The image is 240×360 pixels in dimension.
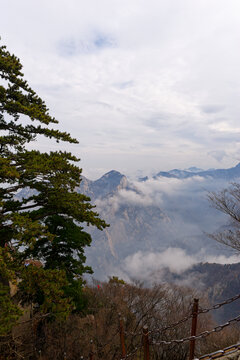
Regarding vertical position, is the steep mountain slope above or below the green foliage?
below

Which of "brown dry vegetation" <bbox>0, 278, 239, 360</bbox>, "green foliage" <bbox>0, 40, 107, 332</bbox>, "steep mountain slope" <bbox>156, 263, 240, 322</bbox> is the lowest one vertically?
"steep mountain slope" <bbox>156, 263, 240, 322</bbox>

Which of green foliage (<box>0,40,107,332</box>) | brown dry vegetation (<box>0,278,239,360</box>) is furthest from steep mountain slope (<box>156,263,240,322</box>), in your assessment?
green foliage (<box>0,40,107,332</box>)

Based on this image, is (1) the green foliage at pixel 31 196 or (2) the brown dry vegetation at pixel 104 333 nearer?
(1) the green foliage at pixel 31 196

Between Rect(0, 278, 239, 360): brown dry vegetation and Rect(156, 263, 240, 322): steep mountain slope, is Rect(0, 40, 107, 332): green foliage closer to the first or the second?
Answer: Rect(0, 278, 239, 360): brown dry vegetation

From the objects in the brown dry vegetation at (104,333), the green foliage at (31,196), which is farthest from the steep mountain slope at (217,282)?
the green foliage at (31,196)

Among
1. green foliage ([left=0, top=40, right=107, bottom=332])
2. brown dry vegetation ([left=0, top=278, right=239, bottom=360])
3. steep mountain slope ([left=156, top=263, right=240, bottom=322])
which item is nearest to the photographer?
green foliage ([left=0, top=40, right=107, bottom=332])

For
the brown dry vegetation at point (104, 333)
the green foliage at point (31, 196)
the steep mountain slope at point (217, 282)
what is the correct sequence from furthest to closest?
the steep mountain slope at point (217, 282) → the brown dry vegetation at point (104, 333) → the green foliage at point (31, 196)

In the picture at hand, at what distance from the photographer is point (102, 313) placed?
1542 centimetres

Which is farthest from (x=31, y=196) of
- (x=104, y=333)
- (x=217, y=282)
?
(x=217, y=282)

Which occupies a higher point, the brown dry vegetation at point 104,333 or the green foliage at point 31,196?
the green foliage at point 31,196

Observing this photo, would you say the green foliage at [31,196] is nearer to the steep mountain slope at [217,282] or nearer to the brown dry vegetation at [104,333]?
the brown dry vegetation at [104,333]

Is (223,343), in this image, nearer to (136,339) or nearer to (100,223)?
(136,339)

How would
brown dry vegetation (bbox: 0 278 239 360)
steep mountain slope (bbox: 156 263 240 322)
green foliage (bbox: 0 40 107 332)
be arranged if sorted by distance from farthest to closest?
steep mountain slope (bbox: 156 263 240 322) < brown dry vegetation (bbox: 0 278 239 360) < green foliage (bbox: 0 40 107 332)

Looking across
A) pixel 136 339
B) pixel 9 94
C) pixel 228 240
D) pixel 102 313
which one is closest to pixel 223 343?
pixel 136 339
